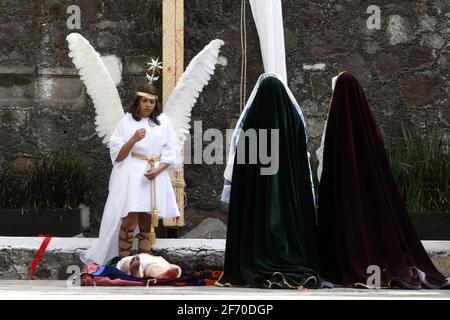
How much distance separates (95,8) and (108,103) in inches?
50.4

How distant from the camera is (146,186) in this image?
21.4 feet

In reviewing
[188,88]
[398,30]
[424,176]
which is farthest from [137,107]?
[398,30]

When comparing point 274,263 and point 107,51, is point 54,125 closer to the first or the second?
point 107,51

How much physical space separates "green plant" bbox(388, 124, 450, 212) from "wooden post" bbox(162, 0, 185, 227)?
5.62 ft

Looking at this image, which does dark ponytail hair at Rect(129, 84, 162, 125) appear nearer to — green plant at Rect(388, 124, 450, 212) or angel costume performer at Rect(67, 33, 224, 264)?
angel costume performer at Rect(67, 33, 224, 264)

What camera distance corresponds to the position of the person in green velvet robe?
557 cm

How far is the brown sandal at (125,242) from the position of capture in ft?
21.2

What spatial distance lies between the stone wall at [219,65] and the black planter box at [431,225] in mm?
1246

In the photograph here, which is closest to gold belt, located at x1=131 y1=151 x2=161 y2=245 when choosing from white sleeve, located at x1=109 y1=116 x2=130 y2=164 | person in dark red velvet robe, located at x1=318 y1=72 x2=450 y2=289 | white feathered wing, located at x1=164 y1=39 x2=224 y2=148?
white sleeve, located at x1=109 y1=116 x2=130 y2=164

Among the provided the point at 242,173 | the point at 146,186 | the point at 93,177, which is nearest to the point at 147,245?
the point at 146,186

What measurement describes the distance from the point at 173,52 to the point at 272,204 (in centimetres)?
239

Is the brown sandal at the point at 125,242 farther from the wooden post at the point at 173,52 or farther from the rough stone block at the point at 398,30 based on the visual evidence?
the rough stone block at the point at 398,30

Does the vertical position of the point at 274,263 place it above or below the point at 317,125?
below
